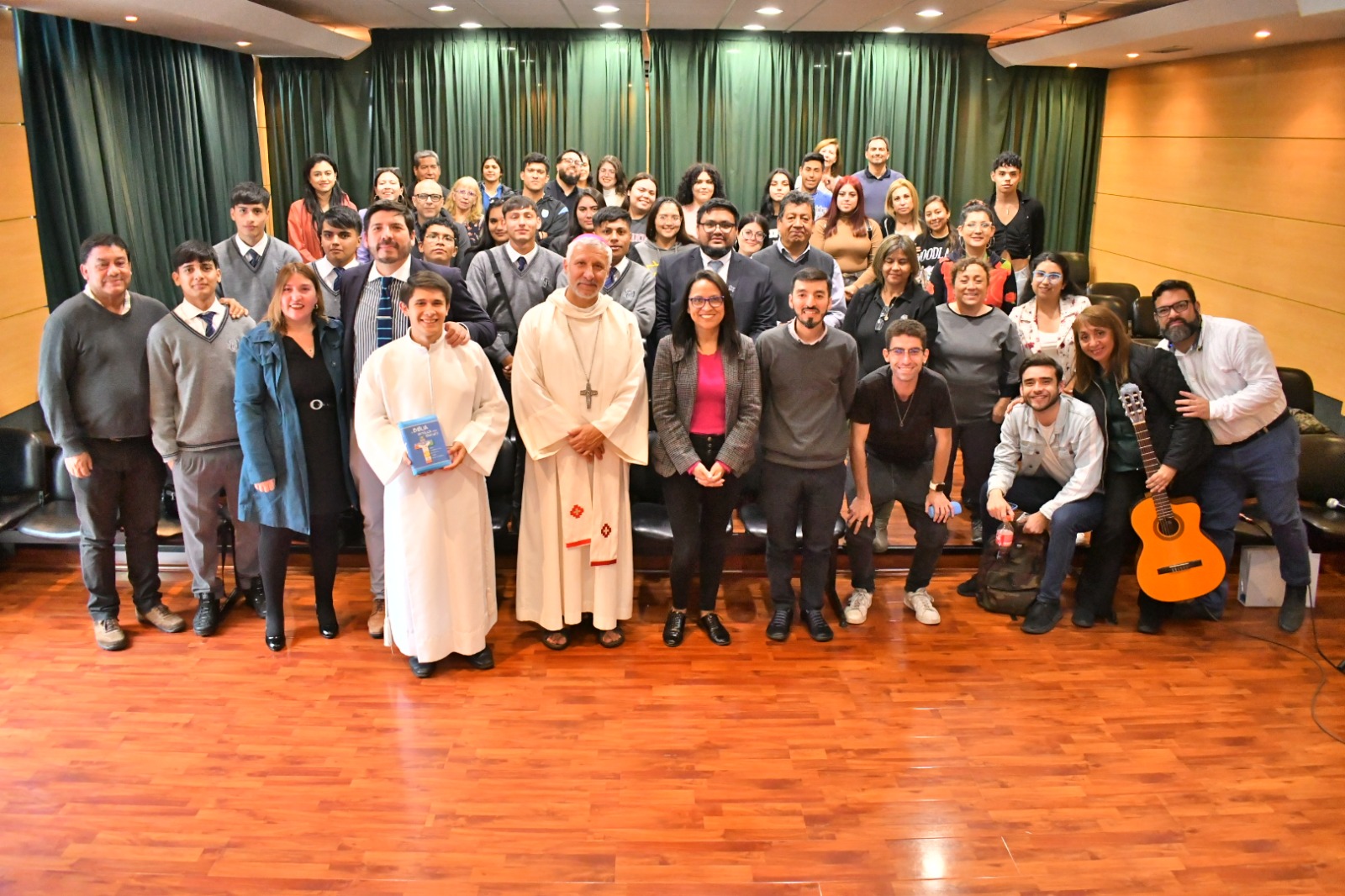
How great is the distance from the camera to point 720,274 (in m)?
4.71

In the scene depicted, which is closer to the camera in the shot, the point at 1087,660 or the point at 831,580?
the point at 1087,660

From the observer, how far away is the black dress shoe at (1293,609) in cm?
452

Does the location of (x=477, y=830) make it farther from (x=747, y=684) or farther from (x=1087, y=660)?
(x=1087, y=660)

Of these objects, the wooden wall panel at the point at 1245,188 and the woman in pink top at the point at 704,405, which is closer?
the woman in pink top at the point at 704,405

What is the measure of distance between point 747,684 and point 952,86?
778 cm

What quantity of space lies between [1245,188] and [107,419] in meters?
7.60

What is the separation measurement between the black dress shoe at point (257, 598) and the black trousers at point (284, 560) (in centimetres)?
24

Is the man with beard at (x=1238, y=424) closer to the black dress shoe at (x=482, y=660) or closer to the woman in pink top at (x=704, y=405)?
the woman in pink top at (x=704, y=405)

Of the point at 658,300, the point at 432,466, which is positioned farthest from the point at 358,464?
the point at 658,300

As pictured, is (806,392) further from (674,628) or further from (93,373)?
(93,373)

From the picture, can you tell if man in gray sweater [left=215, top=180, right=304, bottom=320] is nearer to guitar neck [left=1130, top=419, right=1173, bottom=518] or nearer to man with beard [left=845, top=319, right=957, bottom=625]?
man with beard [left=845, top=319, right=957, bottom=625]

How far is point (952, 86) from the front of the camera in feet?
32.4

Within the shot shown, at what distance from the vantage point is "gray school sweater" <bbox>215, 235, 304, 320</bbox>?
16.7 ft

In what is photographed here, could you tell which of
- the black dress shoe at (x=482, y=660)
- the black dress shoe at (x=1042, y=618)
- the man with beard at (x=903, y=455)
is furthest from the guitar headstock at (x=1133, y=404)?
the black dress shoe at (x=482, y=660)
